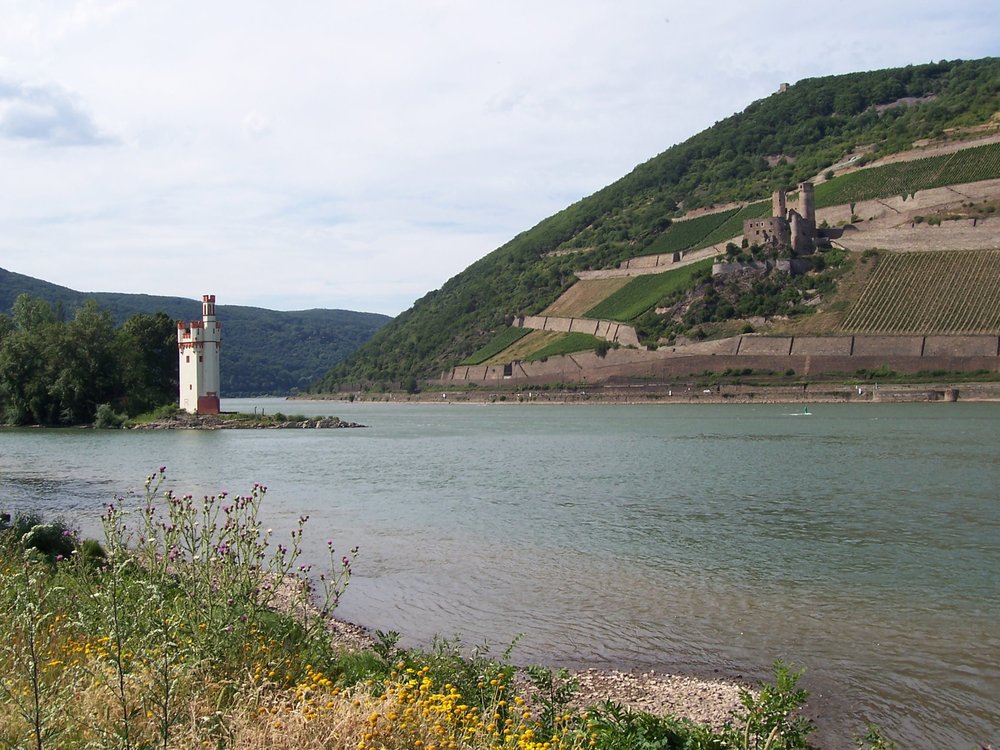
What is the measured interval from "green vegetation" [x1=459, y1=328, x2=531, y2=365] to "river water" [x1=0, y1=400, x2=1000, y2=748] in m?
78.3

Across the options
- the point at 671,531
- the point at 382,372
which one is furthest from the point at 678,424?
the point at 382,372

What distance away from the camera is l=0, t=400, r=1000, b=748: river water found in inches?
392

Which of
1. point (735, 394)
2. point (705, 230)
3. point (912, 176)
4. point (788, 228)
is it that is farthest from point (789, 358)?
point (705, 230)

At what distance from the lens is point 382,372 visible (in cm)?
14000

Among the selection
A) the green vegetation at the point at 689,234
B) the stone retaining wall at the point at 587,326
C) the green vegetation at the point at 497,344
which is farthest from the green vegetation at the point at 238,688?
the green vegetation at the point at 689,234

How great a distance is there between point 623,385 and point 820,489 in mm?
67434

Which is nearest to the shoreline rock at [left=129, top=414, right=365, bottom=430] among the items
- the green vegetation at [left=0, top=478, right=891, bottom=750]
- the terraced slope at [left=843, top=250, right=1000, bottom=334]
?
the terraced slope at [left=843, top=250, right=1000, bottom=334]

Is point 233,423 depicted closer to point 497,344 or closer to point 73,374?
point 73,374

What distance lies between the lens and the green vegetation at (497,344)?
395 ft

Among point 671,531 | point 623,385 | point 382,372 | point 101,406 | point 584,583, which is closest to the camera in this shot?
point 584,583

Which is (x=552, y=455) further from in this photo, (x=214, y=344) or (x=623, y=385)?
(x=623, y=385)

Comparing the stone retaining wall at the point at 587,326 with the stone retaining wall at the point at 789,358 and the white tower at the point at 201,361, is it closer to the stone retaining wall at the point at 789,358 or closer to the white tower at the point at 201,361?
the stone retaining wall at the point at 789,358

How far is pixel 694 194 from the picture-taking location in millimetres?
154125

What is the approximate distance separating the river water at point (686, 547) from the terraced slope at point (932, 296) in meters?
37.9
